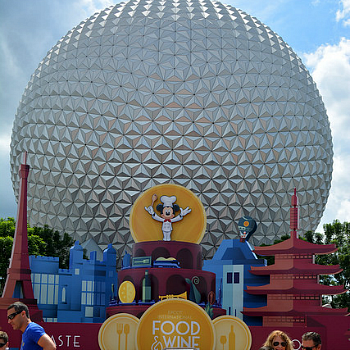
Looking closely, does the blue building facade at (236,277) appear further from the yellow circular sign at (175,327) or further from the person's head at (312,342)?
the person's head at (312,342)

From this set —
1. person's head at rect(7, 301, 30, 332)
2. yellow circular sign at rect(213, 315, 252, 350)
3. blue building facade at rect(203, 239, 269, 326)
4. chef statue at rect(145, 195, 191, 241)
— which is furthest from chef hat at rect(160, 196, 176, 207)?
person's head at rect(7, 301, 30, 332)

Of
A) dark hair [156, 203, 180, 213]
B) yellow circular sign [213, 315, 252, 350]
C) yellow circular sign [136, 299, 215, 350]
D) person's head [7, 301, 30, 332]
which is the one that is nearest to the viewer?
person's head [7, 301, 30, 332]

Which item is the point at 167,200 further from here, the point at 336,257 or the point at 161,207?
the point at 336,257

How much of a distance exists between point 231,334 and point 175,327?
183 cm

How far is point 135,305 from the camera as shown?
21.8 meters

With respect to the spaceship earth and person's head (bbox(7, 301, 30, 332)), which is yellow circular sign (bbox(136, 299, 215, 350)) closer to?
person's head (bbox(7, 301, 30, 332))

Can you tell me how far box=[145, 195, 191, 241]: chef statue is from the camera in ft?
79.6

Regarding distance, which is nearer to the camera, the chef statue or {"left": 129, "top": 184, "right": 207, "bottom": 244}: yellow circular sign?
the chef statue

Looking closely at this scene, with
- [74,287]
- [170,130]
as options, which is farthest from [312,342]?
[170,130]

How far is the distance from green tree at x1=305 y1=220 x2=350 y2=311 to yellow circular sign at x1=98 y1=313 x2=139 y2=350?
1822 centimetres

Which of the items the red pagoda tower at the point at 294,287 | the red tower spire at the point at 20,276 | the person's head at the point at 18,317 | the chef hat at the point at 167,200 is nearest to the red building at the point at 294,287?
the red pagoda tower at the point at 294,287

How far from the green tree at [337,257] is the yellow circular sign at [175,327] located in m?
17.4

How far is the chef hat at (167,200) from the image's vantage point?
24.5 meters

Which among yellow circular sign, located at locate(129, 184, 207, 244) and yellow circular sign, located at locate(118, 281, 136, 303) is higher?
yellow circular sign, located at locate(129, 184, 207, 244)
